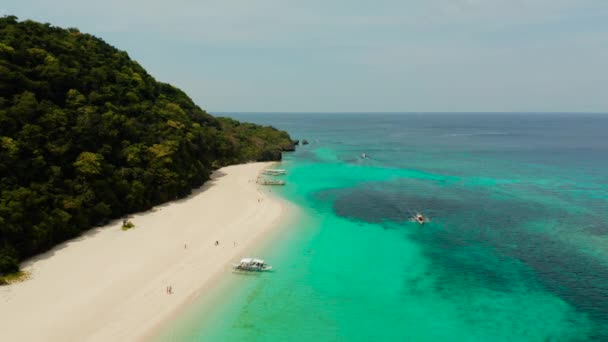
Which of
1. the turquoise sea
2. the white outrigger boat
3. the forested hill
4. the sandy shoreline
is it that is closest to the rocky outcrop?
the turquoise sea

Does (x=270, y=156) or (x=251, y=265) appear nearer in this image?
(x=251, y=265)

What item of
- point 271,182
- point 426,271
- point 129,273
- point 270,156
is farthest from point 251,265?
point 270,156

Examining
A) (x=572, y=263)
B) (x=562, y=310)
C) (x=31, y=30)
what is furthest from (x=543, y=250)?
(x=31, y=30)

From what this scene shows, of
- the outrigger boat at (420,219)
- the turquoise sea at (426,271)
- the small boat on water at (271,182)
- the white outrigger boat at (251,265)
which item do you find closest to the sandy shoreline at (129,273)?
the white outrigger boat at (251,265)

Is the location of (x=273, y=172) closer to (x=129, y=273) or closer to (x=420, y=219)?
(x=420, y=219)

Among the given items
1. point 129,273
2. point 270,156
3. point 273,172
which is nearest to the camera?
point 129,273

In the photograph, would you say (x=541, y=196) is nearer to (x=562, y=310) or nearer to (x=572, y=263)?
(x=572, y=263)

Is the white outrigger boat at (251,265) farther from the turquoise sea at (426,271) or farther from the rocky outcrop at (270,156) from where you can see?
the rocky outcrop at (270,156)
